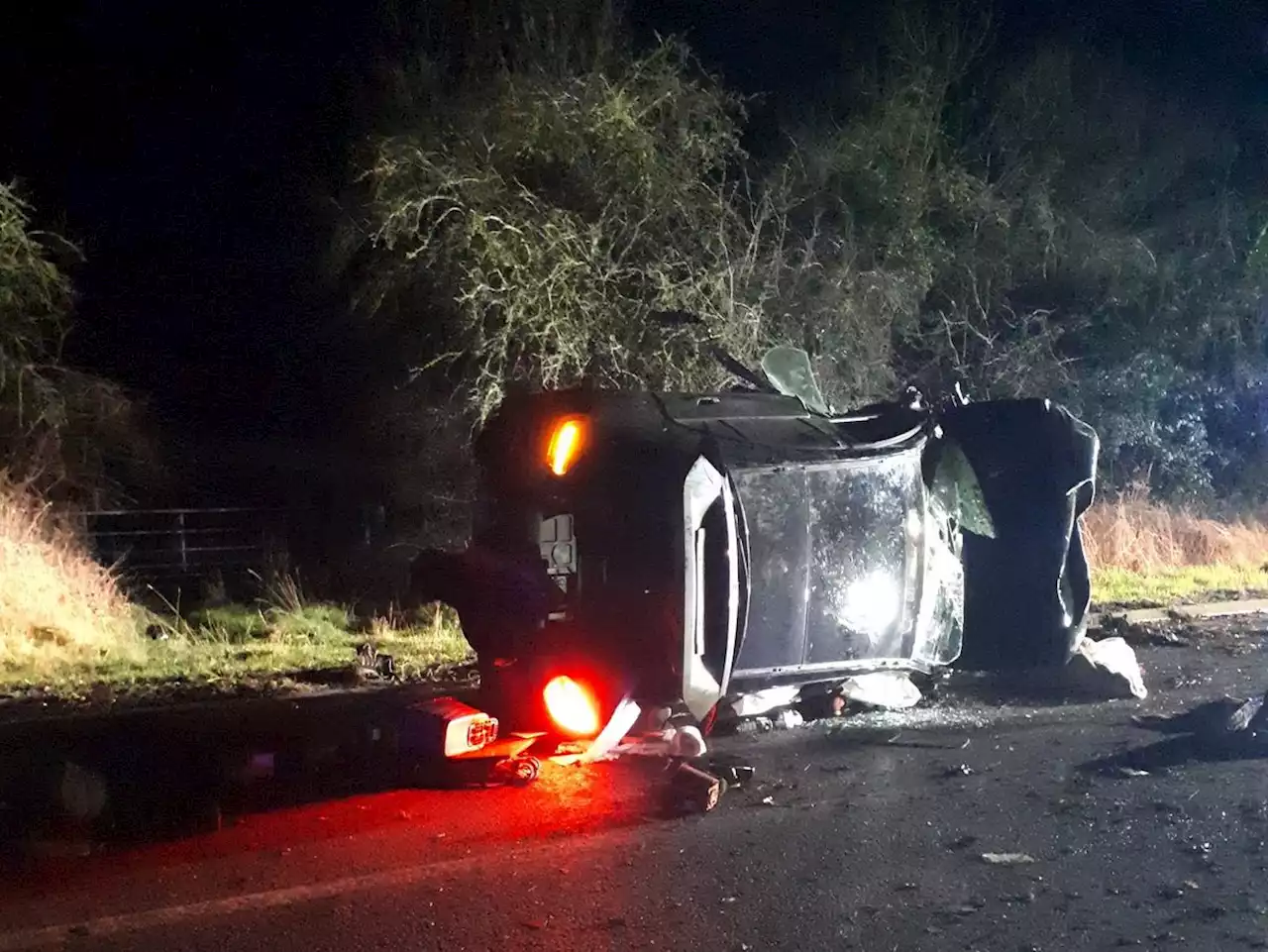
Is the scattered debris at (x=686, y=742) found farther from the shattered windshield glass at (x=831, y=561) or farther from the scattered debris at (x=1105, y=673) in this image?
the scattered debris at (x=1105, y=673)

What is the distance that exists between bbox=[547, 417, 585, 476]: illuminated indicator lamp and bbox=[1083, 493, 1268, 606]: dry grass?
6797 mm

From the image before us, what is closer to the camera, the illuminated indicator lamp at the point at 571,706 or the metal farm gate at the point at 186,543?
the illuminated indicator lamp at the point at 571,706

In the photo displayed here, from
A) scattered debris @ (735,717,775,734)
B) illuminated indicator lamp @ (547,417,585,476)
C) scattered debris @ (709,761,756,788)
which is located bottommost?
scattered debris @ (709,761,756,788)

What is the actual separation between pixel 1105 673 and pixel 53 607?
7.48 metres

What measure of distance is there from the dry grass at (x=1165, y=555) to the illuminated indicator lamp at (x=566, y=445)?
22.3 feet

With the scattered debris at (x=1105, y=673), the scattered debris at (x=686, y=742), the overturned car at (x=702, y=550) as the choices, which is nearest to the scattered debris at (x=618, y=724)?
the overturned car at (x=702, y=550)

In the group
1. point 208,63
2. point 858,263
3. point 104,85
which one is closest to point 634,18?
point 858,263

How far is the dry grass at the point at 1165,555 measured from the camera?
12.5m

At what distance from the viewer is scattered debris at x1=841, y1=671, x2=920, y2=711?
24.2ft

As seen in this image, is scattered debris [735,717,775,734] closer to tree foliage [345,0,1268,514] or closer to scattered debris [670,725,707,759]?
scattered debris [670,725,707,759]

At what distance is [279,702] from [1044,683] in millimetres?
4863

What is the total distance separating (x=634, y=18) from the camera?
13.7 meters

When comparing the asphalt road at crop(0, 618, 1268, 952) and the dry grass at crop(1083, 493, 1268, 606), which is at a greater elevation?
the dry grass at crop(1083, 493, 1268, 606)

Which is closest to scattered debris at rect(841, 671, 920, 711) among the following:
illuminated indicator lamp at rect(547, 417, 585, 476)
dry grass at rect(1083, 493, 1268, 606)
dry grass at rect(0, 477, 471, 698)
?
illuminated indicator lamp at rect(547, 417, 585, 476)
